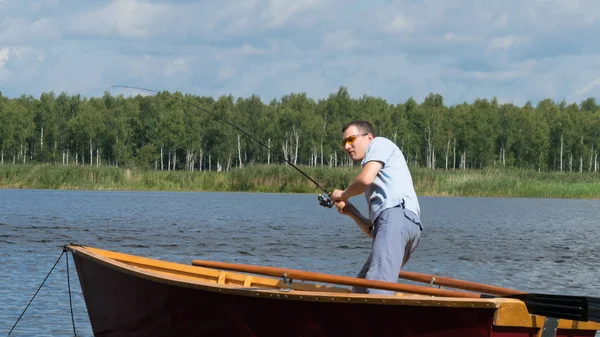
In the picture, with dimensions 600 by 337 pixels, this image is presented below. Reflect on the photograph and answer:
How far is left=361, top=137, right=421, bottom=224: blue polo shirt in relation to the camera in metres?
7.64

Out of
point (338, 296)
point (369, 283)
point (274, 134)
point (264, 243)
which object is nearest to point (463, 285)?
point (369, 283)

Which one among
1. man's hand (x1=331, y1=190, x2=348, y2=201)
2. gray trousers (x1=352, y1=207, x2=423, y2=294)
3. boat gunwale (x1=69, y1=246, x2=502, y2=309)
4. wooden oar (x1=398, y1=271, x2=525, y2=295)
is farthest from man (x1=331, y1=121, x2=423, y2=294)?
wooden oar (x1=398, y1=271, x2=525, y2=295)

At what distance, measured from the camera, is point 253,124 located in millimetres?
114188

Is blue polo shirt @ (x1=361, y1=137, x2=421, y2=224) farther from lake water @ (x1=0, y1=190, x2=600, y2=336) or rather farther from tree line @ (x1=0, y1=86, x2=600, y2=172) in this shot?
tree line @ (x1=0, y1=86, x2=600, y2=172)

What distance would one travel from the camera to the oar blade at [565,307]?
271 inches

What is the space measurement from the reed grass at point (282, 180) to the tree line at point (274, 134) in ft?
119

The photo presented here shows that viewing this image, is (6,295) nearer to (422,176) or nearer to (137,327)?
(137,327)

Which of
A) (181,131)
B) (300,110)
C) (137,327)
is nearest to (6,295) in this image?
(137,327)

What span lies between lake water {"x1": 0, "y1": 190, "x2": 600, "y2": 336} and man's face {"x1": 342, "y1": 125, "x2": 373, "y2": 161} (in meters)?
4.71

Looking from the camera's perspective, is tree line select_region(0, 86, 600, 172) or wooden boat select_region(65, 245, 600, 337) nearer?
wooden boat select_region(65, 245, 600, 337)

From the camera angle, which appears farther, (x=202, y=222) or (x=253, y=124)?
(x=253, y=124)

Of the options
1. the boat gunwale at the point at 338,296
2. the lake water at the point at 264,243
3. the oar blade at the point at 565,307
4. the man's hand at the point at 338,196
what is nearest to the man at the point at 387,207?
the man's hand at the point at 338,196

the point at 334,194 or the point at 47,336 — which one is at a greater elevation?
the point at 334,194

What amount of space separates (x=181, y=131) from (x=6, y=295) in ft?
297
